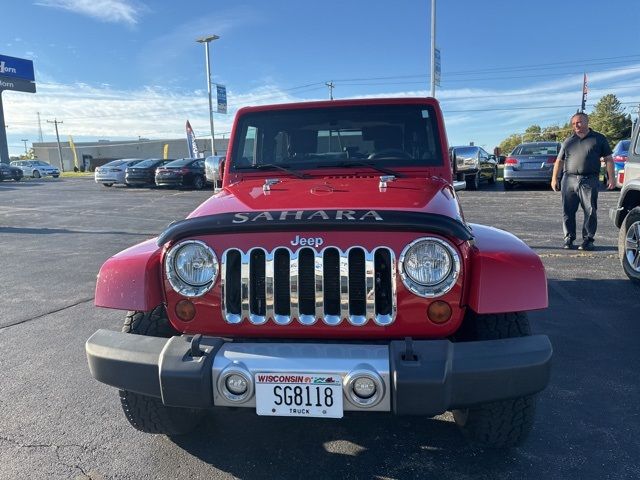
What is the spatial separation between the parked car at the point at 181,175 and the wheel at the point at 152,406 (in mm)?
18567

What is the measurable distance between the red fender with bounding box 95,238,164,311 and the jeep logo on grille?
684 mm

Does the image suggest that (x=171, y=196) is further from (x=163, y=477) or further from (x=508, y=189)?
(x=163, y=477)

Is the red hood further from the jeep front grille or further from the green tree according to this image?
the green tree

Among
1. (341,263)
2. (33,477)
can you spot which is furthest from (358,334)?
(33,477)

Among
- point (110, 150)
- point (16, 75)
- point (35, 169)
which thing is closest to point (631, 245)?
point (35, 169)

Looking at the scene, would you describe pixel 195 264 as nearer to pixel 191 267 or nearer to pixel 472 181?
pixel 191 267

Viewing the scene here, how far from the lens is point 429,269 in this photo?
218 cm

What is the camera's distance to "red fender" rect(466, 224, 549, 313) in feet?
7.04

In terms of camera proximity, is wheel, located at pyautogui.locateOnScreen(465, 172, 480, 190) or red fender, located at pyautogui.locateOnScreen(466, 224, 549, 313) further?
wheel, located at pyautogui.locateOnScreen(465, 172, 480, 190)

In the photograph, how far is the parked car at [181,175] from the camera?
20.2 meters

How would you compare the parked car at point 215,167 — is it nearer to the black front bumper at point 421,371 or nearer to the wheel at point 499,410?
the black front bumper at point 421,371

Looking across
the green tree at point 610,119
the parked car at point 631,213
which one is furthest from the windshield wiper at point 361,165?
the green tree at point 610,119

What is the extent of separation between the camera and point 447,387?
1.96 meters

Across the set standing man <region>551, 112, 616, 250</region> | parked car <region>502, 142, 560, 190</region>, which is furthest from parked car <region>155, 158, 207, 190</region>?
standing man <region>551, 112, 616, 250</region>
